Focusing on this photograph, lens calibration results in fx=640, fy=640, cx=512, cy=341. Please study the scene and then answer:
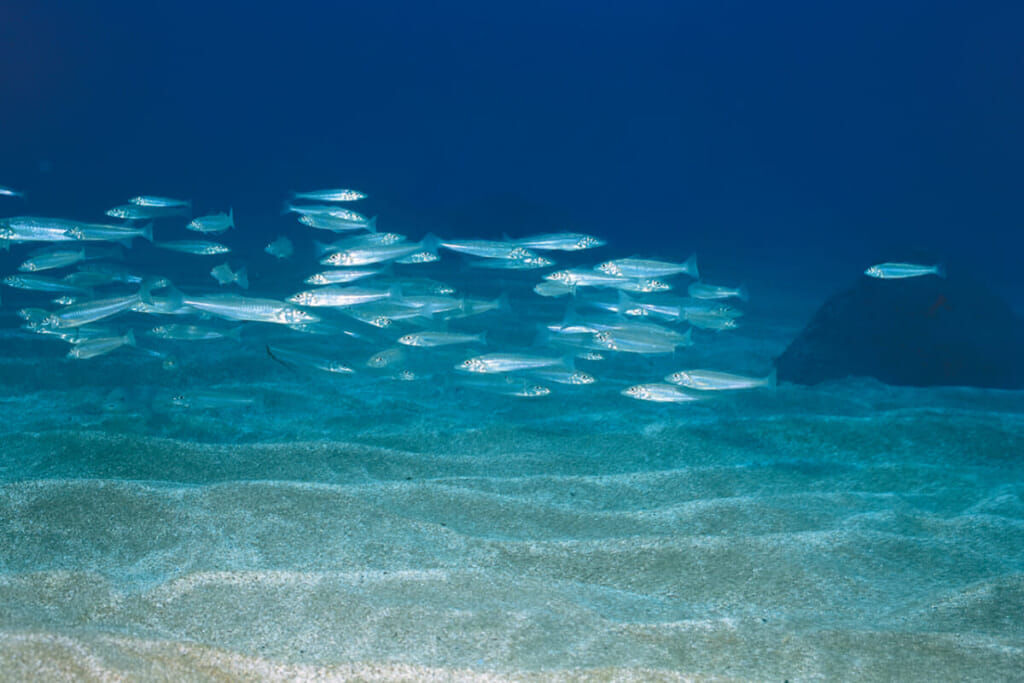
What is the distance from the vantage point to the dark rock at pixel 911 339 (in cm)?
884

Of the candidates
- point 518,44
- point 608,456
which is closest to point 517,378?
point 608,456

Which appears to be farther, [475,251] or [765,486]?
[475,251]

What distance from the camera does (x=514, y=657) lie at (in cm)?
232

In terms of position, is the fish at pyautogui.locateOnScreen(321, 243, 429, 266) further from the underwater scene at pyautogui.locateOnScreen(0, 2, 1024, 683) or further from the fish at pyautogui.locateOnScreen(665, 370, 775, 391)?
the fish at pyautogui.locateOnScreen(665, 370, 775, 391)

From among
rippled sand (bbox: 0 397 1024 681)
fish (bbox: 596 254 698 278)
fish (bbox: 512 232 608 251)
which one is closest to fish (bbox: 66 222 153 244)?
rippled sand (bbox: 0 397 1024 681)

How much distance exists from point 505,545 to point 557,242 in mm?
3947

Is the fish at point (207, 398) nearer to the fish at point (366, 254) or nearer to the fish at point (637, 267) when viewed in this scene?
the fish at point (366, 254)

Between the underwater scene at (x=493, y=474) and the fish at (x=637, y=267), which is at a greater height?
the fish at (x=637, y=267)

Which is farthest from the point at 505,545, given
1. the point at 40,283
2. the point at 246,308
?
the point at 40,283

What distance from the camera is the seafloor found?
92.2 inches

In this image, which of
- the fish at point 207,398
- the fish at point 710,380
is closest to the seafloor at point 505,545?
the fish at point 207,398

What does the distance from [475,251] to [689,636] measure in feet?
14.9

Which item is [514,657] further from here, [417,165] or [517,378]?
[417,165]

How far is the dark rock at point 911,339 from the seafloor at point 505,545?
2.90m
